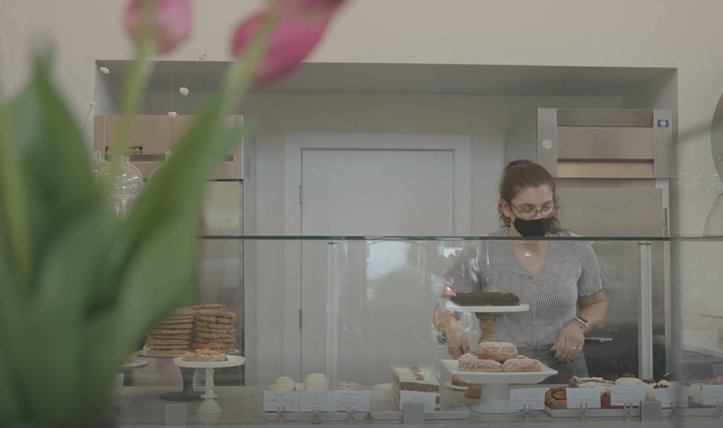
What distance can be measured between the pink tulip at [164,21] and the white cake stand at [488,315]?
143cm

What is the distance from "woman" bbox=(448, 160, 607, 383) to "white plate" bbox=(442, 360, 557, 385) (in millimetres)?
30

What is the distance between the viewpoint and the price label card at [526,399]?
1506 mm

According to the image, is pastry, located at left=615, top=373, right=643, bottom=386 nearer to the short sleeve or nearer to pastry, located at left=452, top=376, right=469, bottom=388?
the short sleeve

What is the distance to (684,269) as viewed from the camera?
1.42 metres

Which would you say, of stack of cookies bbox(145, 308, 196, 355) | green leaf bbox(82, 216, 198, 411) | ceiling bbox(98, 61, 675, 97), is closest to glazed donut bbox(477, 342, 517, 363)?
stack of cookies bbox(145, 308, 196, 355)

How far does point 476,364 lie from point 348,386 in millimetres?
264

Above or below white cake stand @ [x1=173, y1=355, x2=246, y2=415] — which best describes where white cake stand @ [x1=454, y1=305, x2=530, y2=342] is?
above

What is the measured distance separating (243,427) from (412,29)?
7.24ft

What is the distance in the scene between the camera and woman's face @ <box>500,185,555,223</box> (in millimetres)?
2072

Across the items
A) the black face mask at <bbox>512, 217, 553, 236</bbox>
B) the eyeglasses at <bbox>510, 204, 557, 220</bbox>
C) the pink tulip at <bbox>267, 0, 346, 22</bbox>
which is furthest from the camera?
the eyeglasses at <bbox>510, 204, 557, 220</bbox>

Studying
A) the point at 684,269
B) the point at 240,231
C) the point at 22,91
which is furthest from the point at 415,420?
the point at 240,231

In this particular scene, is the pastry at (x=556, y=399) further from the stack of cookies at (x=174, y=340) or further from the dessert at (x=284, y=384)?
the stack of cookies at (x=174, y=340)

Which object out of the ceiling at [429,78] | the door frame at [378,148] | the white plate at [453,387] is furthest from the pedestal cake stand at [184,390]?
the door frame at [378,148]

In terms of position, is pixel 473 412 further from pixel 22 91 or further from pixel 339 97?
pixel 339 97
